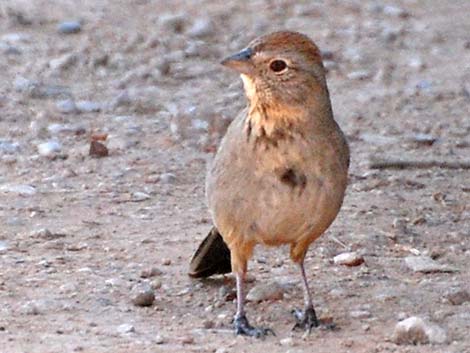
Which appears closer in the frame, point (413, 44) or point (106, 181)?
point (106, 181)

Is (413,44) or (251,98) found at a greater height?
(251,98)

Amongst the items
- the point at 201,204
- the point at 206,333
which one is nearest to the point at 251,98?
the point at 206,333

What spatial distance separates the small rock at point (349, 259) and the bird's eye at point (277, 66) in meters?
1.30

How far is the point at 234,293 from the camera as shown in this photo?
22.1 ft

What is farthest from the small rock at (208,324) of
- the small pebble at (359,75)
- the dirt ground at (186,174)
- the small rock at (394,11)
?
the small rock at (394,11)

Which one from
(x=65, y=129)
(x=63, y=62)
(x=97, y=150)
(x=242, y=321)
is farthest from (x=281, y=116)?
(x=63, y=62)

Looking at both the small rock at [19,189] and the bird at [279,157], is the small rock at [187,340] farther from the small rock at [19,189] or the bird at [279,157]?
the small rock at [19,189]

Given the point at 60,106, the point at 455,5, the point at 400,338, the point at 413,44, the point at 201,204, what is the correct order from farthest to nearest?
the point at 455,5, the point at 413,44, the point at 60,106, the point at 201,204, the point at 400,338

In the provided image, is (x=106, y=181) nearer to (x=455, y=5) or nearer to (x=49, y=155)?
(x=49, y=155)

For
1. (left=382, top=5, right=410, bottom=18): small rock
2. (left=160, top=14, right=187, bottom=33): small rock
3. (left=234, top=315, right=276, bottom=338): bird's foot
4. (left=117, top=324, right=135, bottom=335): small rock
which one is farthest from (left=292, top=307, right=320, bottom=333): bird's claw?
(left=382, top=5, right=410, bottom=18): small rock

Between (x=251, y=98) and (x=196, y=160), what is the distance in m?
2.85

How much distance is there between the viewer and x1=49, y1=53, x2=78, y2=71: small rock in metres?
11.3

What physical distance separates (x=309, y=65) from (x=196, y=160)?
113 inches

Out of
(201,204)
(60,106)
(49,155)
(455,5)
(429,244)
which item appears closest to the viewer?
(429,244)
